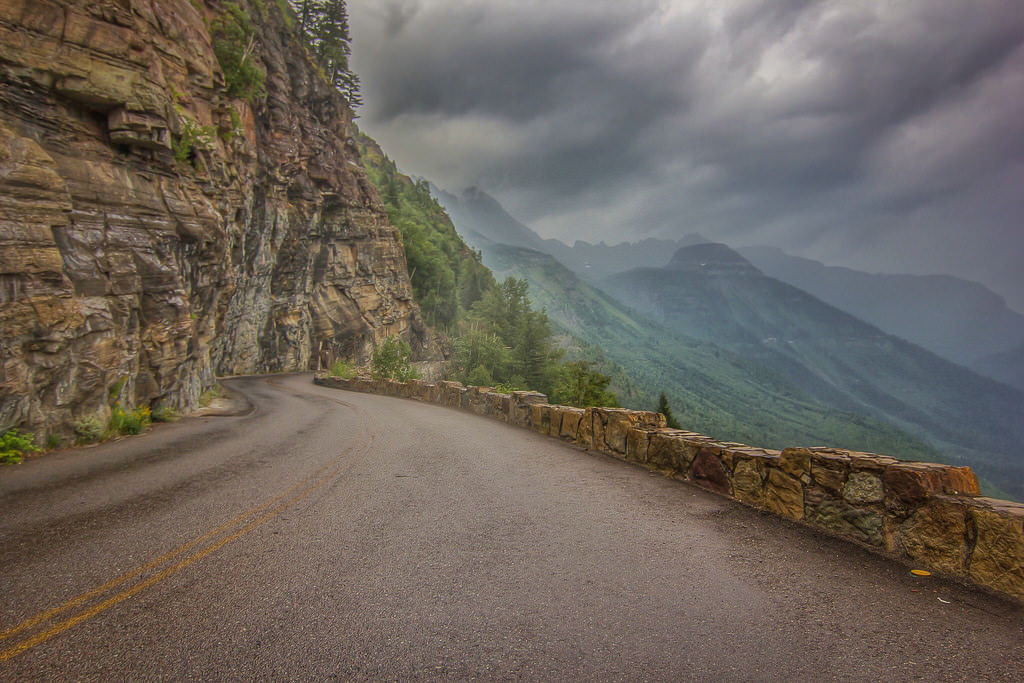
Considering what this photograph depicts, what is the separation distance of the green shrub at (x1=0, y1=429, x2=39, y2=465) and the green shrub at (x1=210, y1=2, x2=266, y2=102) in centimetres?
2407

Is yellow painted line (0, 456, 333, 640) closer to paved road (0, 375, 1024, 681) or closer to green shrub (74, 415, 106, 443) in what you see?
paved road (0, 375, 1024, 681)

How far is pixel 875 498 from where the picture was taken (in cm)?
415

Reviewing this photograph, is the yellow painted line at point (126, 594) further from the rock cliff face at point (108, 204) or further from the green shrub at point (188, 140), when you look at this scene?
the green shrub at point (188, 140)

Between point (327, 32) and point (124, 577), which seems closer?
point (124, 577)

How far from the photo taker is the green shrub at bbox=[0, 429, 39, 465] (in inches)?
292

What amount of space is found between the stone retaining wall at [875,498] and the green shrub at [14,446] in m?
10.4

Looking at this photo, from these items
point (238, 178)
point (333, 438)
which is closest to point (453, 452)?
point (333, 438)

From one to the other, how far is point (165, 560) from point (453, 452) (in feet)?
16.3

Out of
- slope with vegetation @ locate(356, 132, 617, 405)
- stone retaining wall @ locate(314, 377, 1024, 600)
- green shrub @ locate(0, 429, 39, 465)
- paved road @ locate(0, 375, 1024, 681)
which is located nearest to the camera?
paved road @ locate(0, 375, 1024, 681)

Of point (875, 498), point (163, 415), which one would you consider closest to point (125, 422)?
point (163, 415)

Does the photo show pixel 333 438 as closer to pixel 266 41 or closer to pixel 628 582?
pixel 628 582

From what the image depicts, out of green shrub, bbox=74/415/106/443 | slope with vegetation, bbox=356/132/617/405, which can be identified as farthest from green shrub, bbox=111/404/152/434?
slope with vegetation, bbox=356/132/617/405

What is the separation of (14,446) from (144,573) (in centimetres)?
729

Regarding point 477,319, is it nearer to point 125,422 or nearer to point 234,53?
point 234,53
